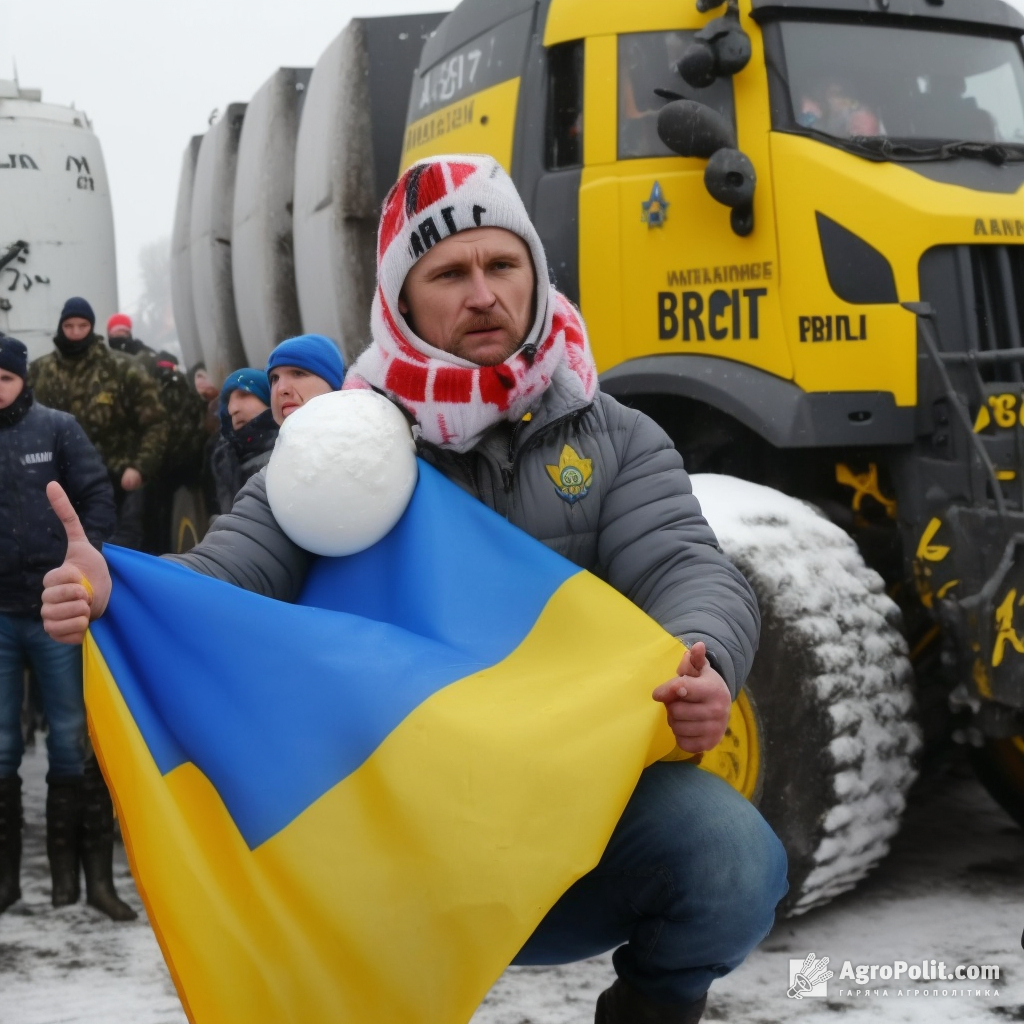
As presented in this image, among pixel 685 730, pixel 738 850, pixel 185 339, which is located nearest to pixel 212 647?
pixel 685 730

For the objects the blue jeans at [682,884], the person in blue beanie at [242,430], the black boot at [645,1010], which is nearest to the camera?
the blue jeans at [682,884]

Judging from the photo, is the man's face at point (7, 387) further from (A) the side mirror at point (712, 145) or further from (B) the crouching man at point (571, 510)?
(B) the crouching man at point (571, 510)

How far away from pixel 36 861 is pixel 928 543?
346cm

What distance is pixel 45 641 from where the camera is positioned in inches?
194

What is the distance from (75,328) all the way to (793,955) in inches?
167

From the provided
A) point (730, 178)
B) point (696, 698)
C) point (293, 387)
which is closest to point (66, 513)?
point (696, 698)

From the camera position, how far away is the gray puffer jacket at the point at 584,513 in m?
2.35

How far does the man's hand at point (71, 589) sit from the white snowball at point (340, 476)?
Answer: 311 mm

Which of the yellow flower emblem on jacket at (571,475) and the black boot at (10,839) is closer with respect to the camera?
the yellow flower emblem on jacket at (571,475)

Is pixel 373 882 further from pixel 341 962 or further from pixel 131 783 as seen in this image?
pixel 131 783

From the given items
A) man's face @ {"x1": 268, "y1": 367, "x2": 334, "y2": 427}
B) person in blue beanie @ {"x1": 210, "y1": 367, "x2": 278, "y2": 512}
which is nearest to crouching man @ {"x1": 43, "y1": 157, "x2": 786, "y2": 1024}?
man's face @ {"x1": 268, "y1": 367, "x2": 334, "y2": 427}

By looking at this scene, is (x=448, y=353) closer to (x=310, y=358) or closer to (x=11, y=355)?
(x=310, y=358)

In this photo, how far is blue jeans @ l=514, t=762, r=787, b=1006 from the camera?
2.22 metres

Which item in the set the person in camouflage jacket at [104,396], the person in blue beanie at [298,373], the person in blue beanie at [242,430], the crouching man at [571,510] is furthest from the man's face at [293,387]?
the person in camouflage jacket at [104,396]
